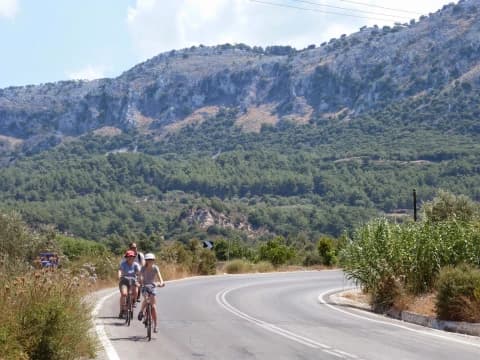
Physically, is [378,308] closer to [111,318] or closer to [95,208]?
[111,318]

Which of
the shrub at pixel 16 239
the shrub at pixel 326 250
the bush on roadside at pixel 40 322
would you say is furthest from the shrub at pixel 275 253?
the bush on roadside at pixel 40 322

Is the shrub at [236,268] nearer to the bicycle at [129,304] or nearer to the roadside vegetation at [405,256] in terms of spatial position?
the roadside vegetation at [405,256]

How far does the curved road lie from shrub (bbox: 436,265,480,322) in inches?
36.8

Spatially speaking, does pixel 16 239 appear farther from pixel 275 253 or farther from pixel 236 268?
pixel 275 253

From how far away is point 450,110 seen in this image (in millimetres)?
177500

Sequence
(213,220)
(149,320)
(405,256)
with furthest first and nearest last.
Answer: (213,220) < (405,256) < (149,320)

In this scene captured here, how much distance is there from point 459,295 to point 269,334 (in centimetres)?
473

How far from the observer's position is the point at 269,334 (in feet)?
48.5

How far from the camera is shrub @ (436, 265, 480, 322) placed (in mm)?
16531

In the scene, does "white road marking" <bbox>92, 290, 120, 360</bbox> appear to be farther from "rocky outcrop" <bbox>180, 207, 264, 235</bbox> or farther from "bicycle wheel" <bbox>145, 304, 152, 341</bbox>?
"rocky outcrop" <bbox>180, 207, 264, 235</bbox>

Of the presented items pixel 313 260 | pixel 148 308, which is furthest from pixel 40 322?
pixel 313 260

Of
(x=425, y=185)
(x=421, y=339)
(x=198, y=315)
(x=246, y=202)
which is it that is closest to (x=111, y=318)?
(x=198, y=315)

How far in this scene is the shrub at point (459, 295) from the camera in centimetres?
1653

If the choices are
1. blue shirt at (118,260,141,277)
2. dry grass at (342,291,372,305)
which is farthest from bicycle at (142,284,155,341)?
dry grass at (342,291,372,305)
